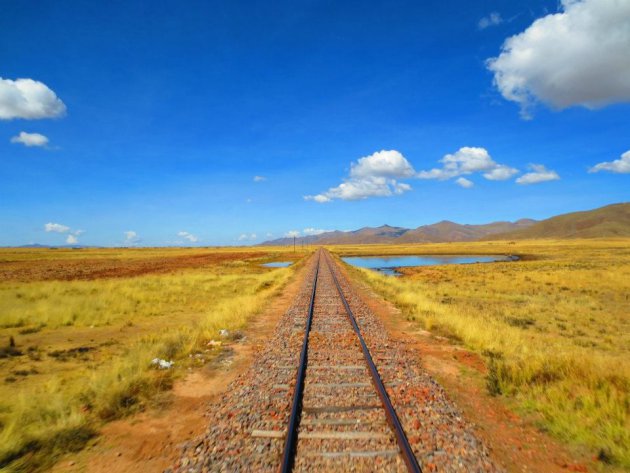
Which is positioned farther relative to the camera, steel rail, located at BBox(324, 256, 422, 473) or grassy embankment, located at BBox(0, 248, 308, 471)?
grassy embankment, located at BBox(0, 248, 308, 471)

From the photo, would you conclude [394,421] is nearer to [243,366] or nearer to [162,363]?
[243,366]

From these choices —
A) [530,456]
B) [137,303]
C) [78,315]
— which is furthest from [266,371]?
[137,303]

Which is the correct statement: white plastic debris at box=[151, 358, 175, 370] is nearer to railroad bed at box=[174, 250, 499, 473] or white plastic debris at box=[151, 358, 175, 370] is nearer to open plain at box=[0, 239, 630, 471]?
open plain at box=[0, 239, 630, 471]

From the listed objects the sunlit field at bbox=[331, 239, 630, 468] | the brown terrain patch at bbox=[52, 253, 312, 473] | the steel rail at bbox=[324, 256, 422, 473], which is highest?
the steel rail at bbox=[324, 256, 422, 473]

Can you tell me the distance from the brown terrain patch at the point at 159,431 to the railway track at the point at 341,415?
1664 mm

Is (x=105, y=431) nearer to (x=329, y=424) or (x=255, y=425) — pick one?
(x=255, y=425)

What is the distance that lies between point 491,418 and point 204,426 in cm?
483

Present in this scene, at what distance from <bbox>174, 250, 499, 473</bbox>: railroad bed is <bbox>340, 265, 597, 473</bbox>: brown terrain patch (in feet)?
1.07

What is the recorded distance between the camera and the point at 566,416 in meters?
5.66

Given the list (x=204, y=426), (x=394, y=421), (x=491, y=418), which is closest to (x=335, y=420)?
(x=394, y=421)

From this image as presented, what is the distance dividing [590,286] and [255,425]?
94.2ft

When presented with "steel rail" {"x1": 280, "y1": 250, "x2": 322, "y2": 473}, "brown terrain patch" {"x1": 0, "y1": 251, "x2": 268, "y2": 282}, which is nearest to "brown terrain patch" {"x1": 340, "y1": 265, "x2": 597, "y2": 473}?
"steel rail" {"x1": 280, "y1": 250, "x2": 322, "y2": 473}

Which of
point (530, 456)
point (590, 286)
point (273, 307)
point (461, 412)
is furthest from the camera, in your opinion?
point (590, 286)

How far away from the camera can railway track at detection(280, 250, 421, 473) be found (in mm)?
4492
